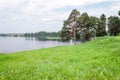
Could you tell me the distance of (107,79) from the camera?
855cm

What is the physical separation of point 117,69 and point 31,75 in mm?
4189

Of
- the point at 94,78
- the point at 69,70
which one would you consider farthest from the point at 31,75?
the point at 94,78

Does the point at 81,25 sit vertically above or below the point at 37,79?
above

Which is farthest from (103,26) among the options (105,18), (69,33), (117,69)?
(117,69)

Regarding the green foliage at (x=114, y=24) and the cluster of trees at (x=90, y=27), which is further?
the green foliage at (x=114, y=24)

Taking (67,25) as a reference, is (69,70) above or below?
below

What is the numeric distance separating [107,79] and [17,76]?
154 inches

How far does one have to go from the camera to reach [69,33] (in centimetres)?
5272

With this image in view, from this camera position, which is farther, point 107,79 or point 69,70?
point 69,70

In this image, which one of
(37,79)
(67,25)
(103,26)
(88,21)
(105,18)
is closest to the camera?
(37,79)

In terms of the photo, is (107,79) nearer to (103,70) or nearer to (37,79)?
(103,70)

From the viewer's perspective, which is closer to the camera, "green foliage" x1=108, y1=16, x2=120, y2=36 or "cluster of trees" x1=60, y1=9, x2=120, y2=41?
"cluster of trees" x1=60, y1=9, x2=120, y2=41

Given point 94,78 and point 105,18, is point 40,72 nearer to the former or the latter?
point 94,78

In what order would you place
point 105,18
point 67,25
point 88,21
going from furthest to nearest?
1. point 105,18
2. point 88,21
3. point 67,25
